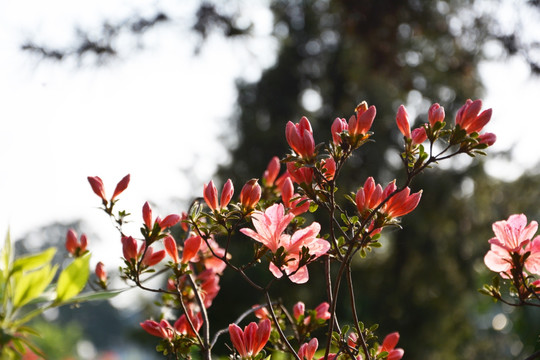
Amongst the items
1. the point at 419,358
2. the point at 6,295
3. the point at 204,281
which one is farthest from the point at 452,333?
the point at 6,295

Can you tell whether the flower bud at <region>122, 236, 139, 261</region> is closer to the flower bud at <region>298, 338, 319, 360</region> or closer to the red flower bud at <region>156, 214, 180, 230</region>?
the red flower bud at <region>156, 214, 180, 230</region>

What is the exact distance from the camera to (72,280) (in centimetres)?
41

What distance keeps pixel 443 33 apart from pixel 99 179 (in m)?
3.65

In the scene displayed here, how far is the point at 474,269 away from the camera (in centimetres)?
627

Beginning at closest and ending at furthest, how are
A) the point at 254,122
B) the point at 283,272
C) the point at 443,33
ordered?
the point at 283,272 < the point at 443,33 < the point at 254,122

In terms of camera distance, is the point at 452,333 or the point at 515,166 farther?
the point at 452,333

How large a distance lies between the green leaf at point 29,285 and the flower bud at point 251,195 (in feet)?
1.14

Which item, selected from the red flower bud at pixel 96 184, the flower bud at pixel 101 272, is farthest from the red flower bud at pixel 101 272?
the red flower bud at pixel 96 184

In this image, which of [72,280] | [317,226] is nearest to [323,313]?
[317,226]

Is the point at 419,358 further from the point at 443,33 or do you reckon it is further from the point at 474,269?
the point at 443,33

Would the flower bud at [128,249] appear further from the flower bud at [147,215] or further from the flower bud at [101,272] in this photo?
the flower bud at [101,272]

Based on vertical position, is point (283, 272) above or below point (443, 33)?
below

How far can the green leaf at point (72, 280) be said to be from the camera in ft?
1.32

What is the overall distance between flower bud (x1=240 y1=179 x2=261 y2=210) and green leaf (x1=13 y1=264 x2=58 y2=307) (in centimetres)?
35
